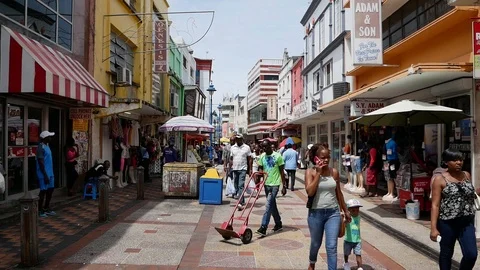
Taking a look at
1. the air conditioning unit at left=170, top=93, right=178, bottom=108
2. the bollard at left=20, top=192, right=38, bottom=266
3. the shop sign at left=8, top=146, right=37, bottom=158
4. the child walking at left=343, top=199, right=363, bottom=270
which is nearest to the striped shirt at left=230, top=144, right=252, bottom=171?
the shop sign at left=8, top=146, right=37, bottom=158

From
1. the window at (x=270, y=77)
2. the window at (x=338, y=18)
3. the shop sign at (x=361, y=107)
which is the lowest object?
the shop sign at (x=361, y=107)

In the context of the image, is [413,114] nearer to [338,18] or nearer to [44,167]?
[44,167]

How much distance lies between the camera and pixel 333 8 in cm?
1923

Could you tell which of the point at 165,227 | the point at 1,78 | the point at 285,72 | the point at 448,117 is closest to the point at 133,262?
the point at 165,227

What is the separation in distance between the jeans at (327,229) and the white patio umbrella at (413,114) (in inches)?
159

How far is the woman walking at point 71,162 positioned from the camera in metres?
10.4

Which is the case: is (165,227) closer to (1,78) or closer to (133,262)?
(133,262)

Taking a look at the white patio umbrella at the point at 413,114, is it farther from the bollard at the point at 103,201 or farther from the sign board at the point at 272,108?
the sign board at the point at 272,108

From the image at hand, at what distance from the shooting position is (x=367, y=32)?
11375 millimetres

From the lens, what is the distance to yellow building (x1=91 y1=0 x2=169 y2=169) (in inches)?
481

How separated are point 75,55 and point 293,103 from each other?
23306mm

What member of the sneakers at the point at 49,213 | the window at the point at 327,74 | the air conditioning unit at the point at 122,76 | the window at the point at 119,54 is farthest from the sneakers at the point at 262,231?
the window at the point at 327,74

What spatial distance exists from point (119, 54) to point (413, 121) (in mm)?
10441

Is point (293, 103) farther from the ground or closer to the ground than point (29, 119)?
farther from the ground
